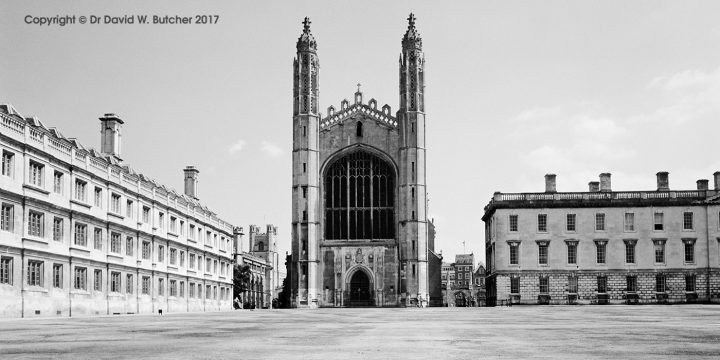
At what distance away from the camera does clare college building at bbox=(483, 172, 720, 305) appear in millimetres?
77438

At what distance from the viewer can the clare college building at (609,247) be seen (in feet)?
254

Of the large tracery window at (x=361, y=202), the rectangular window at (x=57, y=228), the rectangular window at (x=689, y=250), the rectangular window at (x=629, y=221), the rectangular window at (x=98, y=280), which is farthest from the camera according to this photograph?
the large tracery window at (x=361, y=202)

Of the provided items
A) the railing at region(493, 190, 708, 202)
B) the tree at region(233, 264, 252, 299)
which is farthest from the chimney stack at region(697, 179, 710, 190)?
the tree at region(233, 264, 252, 299)

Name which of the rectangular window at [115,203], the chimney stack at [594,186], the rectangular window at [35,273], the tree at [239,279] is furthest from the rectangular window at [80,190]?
the chimney stack at [594,186]

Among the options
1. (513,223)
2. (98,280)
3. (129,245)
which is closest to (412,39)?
(513,223)

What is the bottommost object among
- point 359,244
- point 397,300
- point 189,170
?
point 397,300

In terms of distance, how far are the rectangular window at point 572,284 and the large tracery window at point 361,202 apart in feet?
55.6

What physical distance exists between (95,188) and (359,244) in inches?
1642

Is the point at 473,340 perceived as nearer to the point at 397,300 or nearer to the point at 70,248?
the point at 70,248

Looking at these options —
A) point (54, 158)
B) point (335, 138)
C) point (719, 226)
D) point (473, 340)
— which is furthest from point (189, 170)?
point (473, 340)

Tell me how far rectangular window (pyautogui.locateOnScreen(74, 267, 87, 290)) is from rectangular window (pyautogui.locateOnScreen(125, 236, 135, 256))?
268 inches

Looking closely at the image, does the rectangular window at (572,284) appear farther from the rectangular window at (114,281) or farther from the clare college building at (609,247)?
the rectangular window at (114,281)

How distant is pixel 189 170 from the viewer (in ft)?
258

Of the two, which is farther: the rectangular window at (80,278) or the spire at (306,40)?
the spire at (306,40)
